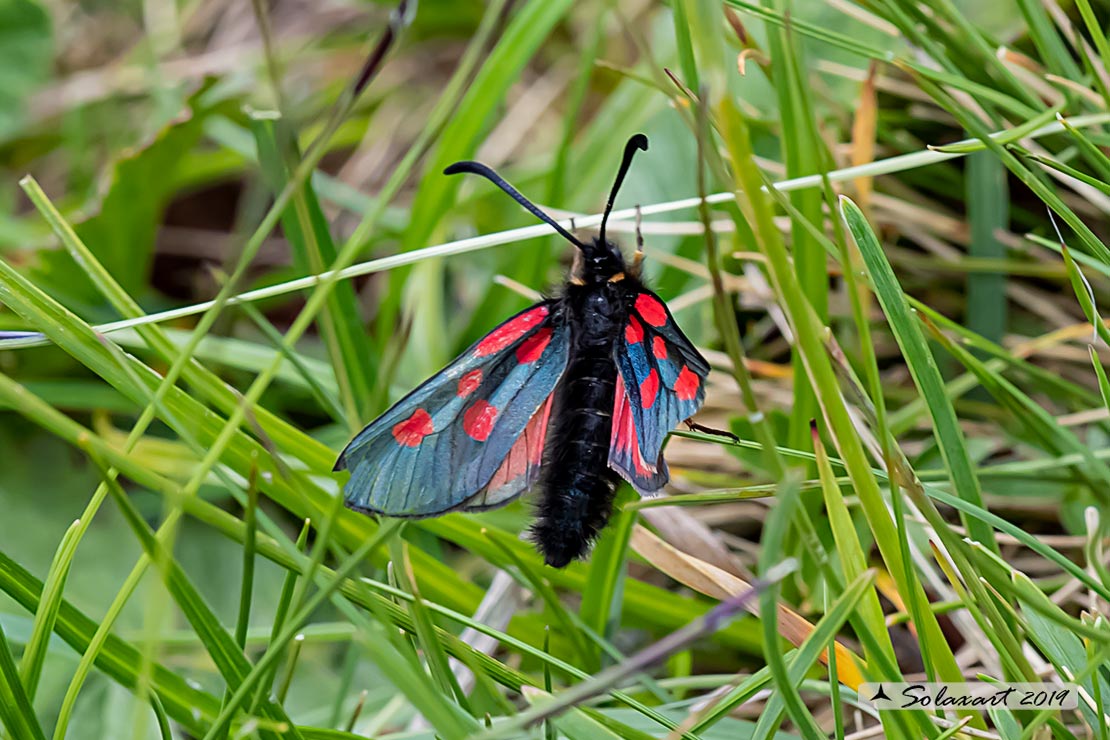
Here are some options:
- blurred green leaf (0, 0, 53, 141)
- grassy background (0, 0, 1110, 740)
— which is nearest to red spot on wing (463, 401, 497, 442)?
grassy background (0, 0, 1110, 740)

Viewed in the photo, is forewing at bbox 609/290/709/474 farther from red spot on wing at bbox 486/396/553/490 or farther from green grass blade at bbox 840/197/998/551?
green grass blade at bbox 840/197/998/551

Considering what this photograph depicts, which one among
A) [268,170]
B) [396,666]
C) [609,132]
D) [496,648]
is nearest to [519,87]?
[609,132]

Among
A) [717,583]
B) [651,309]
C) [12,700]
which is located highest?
[651,309]

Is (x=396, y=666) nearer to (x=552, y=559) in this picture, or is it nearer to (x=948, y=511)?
(x=552, y=559)

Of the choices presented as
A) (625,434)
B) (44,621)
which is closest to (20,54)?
(44,621)

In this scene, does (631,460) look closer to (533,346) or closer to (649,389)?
(649,389)

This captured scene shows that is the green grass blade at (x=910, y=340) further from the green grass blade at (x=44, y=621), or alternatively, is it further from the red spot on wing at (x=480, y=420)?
the green grass blade at (x=44, y=621)
